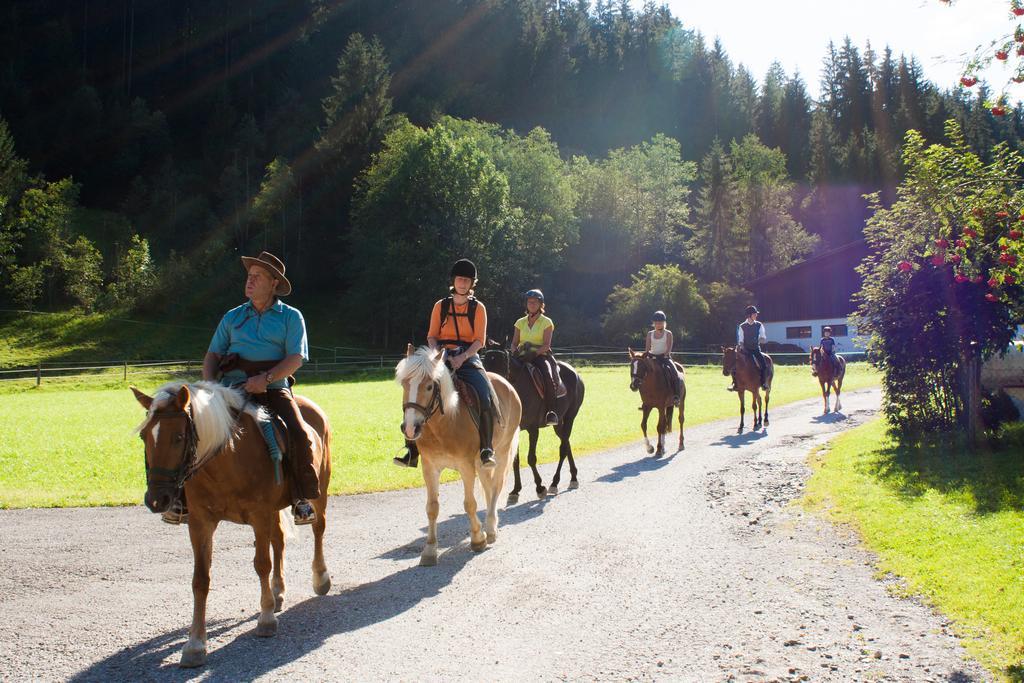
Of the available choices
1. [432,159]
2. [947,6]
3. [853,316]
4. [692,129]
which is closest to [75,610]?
[947,6]

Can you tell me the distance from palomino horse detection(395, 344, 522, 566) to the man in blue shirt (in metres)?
1.14

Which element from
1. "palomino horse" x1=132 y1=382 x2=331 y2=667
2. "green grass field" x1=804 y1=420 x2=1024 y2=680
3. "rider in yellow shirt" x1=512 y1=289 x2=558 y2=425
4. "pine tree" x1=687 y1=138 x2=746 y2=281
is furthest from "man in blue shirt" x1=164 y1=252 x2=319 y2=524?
"pine tree" x1=687 y1=138 x2=746 y2=281

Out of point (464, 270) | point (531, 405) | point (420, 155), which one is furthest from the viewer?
point (420, 155)

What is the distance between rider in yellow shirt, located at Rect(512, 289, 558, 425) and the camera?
40.1ft

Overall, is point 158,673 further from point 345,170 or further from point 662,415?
point 345,170

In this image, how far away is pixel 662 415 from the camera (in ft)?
55.7

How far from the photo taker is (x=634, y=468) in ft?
49.0

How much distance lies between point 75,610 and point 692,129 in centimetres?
11332

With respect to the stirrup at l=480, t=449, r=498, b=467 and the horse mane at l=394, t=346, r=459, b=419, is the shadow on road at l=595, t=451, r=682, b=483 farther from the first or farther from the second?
the horse mane at l=394, t=346, r=459, b=419

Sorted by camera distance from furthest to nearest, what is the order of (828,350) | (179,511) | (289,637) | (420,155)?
(420,155)
(828,350)
(289,637)
(179,511)

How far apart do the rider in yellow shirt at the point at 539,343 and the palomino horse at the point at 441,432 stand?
2.70 metres

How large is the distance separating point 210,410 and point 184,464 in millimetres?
442

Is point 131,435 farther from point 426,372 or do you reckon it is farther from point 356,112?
point 356,112

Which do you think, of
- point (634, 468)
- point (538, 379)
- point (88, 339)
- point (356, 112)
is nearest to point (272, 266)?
point (538, 379)
